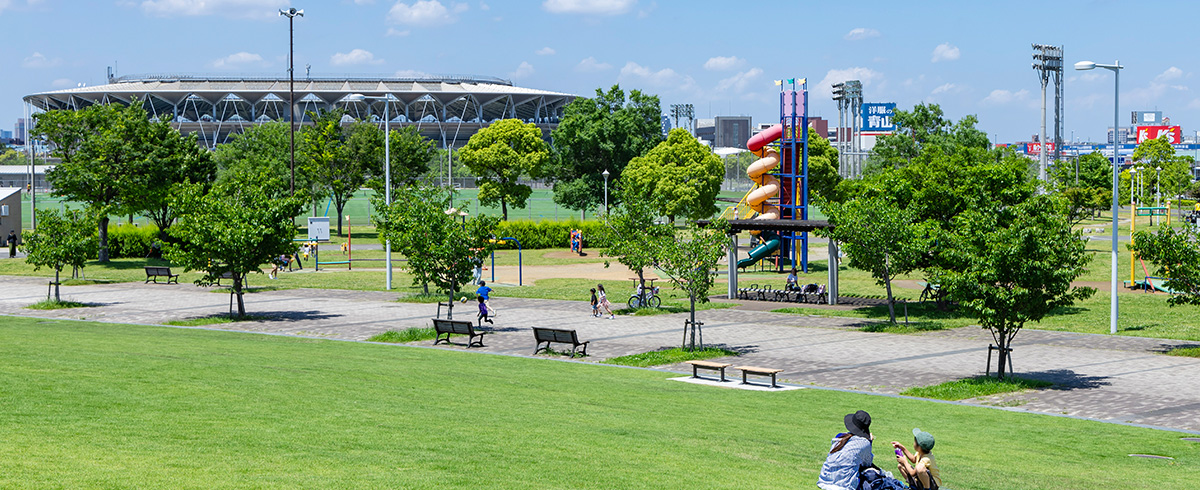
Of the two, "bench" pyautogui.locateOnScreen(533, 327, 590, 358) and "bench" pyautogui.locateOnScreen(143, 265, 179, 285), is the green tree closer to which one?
"bench" pyautogui.locateOnScreen(533, 327, 590, 358)

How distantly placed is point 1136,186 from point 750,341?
77.2 meters

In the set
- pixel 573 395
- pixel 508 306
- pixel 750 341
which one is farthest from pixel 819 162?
pixel 573 395

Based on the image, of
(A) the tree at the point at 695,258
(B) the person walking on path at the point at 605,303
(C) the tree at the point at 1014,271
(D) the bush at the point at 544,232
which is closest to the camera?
(C) the tree at the point at 1014,271

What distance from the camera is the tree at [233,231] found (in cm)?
2802

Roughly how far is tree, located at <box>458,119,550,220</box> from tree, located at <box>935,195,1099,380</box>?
Answer: 180ft

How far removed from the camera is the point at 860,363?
2194cm

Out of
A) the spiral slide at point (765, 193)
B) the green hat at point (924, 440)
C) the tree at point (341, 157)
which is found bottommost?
the green hat at point (924, 440)

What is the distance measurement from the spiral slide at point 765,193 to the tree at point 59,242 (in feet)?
87.6

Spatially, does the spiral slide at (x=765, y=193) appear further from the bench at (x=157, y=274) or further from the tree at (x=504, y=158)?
the tree at (x=504, y=158)

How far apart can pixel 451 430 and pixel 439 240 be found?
47.7 ft

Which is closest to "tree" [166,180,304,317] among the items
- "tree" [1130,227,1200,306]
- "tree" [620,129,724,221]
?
"tree" [1130,227,1200,306]

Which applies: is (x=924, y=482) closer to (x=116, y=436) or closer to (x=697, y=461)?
(x=697, y=461)

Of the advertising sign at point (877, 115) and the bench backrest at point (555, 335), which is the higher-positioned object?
the advertising sign at point (877, 115)

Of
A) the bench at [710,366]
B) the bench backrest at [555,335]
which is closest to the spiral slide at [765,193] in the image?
the bench backrest at [555,335]
